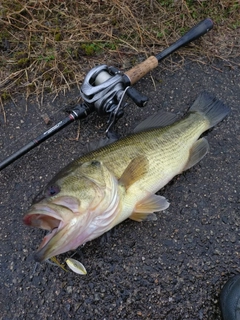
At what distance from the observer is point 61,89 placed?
3352 millimetres

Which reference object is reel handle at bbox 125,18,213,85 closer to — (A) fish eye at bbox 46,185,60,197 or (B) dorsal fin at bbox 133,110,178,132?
(B) dorsal fin at bbox 133,110,178,132

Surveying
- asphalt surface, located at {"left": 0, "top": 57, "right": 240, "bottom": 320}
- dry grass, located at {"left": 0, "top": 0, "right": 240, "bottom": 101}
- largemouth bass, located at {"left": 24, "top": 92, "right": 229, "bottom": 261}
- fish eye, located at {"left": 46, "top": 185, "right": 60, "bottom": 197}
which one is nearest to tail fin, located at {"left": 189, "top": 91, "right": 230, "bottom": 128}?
largemouth bass, located at {"left": 24, "top": 92, "right": 229, "bottom": 261}

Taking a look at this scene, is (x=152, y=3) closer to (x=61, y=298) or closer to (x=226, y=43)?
(x=226, y=43)

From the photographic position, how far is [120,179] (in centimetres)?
244

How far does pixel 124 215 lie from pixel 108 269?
0.49 metres

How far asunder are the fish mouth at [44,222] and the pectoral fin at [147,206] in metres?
0.63

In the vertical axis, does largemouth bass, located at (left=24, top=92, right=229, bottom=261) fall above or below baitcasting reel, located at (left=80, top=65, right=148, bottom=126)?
below

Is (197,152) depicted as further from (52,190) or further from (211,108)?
(52,190)

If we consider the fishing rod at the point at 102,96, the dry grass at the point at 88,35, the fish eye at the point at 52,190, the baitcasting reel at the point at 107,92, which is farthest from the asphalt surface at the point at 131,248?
the fish eye at the point at 52,190

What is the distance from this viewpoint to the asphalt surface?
258cm

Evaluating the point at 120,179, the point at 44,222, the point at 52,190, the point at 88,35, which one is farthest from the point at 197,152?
the point at 88,35

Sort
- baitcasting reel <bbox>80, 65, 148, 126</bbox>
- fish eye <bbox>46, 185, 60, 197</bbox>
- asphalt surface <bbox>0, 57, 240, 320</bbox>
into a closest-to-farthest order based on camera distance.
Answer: fish eye <bbox>46, 185, 60, 197</bbox>, asphalt surface <bbox>0, 57, 240, 320</bbox>, baitcasting reel <bbox>80, 65, 148, 126</bbox>

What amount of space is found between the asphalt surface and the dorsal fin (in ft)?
1.08

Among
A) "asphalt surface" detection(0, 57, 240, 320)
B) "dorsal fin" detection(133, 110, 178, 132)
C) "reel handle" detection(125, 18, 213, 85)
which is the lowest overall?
"asphalt surface" detection(0, 57, 240, 320)
